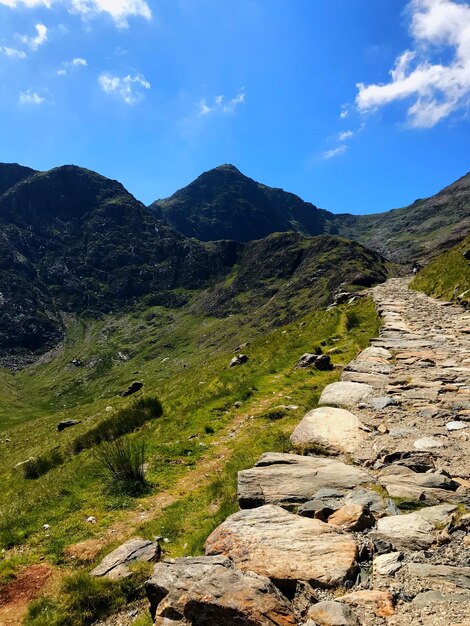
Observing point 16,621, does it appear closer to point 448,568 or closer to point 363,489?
point 363,489

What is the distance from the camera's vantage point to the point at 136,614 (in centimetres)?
698

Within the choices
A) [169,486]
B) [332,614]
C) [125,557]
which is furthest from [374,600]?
[169,486]

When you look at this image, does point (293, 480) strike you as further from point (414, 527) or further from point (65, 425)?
point (65, 425)

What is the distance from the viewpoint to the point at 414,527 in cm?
637

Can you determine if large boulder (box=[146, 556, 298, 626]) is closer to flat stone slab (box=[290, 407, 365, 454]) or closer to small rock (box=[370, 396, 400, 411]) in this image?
flat stone slab (box=[290, 407, 365, 454])

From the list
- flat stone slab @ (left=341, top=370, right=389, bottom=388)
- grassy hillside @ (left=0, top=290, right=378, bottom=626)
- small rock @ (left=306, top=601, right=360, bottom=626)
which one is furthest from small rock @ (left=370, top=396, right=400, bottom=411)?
small rock @ (left=306, top=601, right=360, bottom=626)

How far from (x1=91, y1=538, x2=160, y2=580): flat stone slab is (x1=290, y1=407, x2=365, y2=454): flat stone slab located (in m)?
4.04

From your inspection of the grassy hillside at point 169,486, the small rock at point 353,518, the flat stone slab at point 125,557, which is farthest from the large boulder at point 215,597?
the grassy hillside at point 169,486

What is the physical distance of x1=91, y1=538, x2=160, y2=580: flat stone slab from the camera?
A: 793 cm

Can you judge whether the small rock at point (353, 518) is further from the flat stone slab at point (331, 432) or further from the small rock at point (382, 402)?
the small rock at point (382, 402)

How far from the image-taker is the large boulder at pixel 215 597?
499 centimetres

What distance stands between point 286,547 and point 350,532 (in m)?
1.06

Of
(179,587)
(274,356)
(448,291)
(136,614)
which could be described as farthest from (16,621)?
(448,291)

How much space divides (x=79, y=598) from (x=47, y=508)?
16.7 feet
